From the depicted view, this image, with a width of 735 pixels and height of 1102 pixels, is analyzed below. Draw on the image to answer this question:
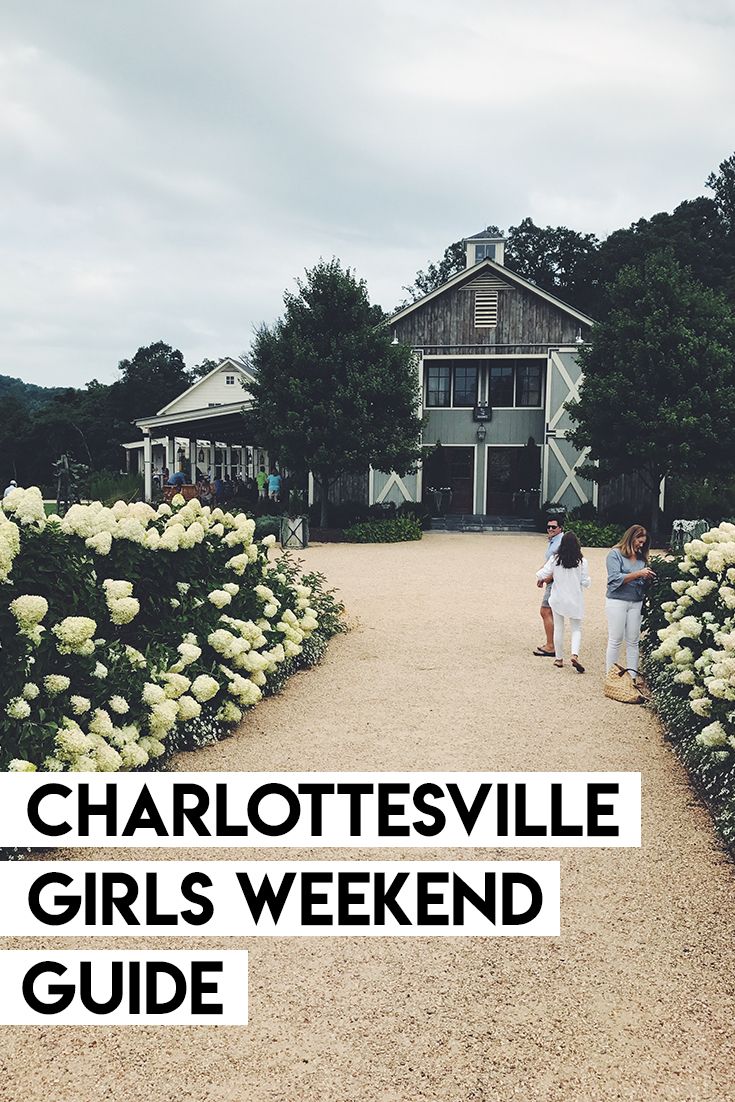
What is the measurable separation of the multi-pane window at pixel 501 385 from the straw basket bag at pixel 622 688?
22.1 meters

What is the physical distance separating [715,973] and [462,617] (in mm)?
8390

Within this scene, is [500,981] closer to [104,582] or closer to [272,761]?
[272,761]

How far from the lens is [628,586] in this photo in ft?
26.5

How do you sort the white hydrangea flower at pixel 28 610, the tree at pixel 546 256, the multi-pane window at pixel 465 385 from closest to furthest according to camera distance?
1. the white hydrangea flower at pixel 28 610
2. the multi-pane window at pixel 465 385
3. the tree at pixel 546 256

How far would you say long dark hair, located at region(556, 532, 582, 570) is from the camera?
8891 mm

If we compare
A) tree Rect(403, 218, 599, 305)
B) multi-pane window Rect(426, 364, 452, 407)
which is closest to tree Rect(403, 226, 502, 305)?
tree Rect(403, 218, 599, 305)

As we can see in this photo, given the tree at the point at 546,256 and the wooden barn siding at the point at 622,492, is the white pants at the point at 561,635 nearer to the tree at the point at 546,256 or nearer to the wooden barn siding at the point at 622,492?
the wooden barn siding at the point at 622,492

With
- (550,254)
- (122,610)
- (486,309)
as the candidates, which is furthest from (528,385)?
(550,254)

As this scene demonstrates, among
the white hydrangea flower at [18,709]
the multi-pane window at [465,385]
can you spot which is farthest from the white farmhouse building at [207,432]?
the white hydrangea flower at [18,709]

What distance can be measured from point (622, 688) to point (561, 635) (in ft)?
4.56

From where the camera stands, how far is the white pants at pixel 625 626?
8172mm

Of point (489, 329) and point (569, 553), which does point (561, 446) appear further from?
point (569, 553)

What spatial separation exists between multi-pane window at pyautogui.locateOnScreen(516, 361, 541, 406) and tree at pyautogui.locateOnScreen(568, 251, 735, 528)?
193 inches

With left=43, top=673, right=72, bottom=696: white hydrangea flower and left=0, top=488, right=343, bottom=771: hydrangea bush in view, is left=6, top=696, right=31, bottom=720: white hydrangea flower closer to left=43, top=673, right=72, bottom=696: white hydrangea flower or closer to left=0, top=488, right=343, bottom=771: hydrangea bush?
left=0, top=488, right=343, bottom=771: hydrangea bush
